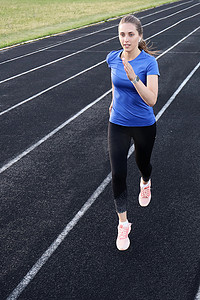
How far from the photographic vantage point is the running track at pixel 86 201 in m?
3.81

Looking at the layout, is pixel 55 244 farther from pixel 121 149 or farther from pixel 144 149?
pixel 144 149

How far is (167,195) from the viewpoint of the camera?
213 inches

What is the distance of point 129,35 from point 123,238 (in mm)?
2106

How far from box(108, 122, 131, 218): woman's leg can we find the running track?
574 mm

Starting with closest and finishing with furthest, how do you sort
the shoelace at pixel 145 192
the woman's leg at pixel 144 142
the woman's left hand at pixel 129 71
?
1. the woman's left hand at pixel 129 71
2. the woman's leg at pixel 144 142
3. the shoelace at pixel 145 192

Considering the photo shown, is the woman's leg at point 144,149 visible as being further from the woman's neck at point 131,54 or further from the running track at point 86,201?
the woman's neck at point 131,54

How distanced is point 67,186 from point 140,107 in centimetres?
216

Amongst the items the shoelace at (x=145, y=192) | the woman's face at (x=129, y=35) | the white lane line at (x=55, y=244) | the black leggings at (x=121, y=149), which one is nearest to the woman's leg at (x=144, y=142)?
the black leggings at (x=121, y=149)

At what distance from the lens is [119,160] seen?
13.4 feet

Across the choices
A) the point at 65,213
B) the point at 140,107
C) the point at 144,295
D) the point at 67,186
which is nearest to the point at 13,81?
the point at 67,186

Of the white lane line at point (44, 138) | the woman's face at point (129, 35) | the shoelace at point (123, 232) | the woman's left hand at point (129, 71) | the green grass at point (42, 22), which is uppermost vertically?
the woman's face at point (129, 35)

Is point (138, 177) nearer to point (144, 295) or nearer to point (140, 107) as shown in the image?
point (140, 107)

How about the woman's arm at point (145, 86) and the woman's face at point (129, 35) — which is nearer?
the woman's arm at point (145, 86)

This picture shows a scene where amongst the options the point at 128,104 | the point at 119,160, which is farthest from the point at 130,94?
the point at 119,160
